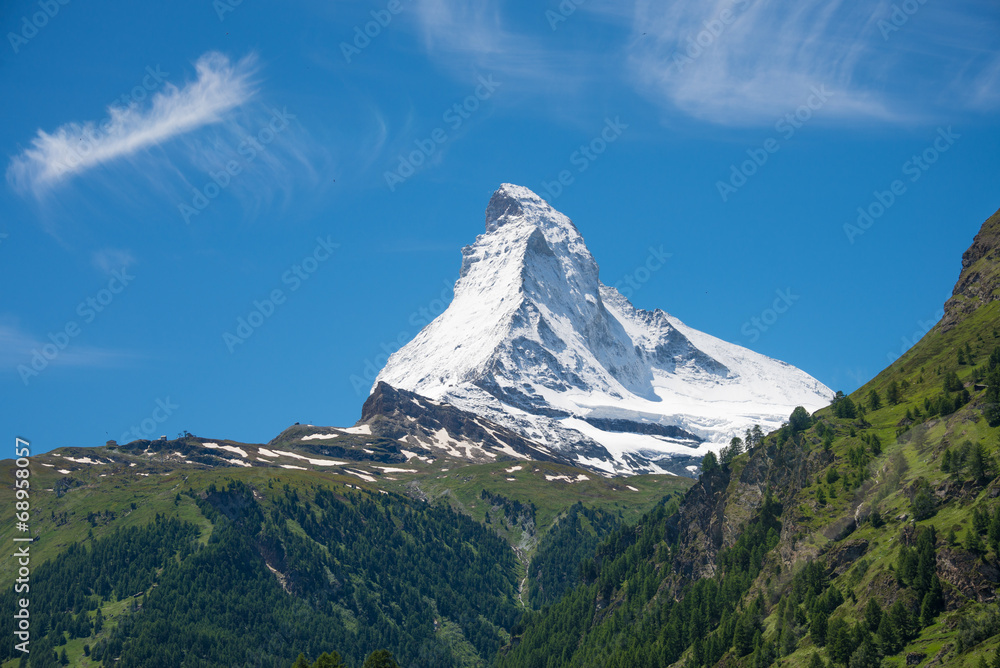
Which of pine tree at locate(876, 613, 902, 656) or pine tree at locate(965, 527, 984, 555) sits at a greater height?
pine tree at locate(965, 527, 984, 555)

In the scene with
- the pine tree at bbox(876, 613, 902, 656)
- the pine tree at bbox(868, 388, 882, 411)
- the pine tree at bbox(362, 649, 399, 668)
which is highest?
the pine tree at bbox(868, 388, 882, 411)

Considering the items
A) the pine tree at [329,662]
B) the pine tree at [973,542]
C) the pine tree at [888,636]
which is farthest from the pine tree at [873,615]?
the pine tree at [329,662]

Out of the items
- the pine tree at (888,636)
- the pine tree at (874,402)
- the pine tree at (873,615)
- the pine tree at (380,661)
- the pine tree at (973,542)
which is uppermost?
the pine tree at (874,402)

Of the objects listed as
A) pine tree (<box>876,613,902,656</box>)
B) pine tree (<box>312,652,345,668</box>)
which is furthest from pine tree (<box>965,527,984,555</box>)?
pine tree (<box>312,652,345,668</box>)

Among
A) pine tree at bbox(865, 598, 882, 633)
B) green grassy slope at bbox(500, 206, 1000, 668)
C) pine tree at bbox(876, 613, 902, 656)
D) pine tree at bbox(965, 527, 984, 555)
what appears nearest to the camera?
pine tree at bbox(876, 613, 902, 656)

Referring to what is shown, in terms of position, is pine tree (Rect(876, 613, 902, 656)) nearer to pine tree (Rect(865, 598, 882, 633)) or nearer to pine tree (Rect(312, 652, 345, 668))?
pine tree (Rect(865, 598, 882, 633))

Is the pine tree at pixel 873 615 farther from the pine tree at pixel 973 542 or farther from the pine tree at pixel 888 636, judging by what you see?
the pine tree at pixel 973 542

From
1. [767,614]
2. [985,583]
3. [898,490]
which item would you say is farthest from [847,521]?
[985,583]

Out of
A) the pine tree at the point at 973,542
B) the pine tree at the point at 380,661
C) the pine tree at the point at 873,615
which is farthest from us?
the pine tree at the point at 873,615

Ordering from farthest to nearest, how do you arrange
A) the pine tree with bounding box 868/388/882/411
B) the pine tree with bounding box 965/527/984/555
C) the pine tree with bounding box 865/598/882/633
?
the pine tree with bounding box 868/388/882/411 < the pine tree with bounding box 865/598/882/633 < the pine tree with bounding box 965/527/984/555

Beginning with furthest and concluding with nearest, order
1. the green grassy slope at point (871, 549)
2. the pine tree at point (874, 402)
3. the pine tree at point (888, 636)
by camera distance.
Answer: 1. the pine tree at point (874, 402)
2. the green grassy slope at point (871, 549)
3. the pine tree at point (888, 636)

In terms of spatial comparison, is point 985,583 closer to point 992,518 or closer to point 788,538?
point 992,518

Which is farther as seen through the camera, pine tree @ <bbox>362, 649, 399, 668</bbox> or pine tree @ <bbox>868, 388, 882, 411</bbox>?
pine tree @ <bbox>868, 388, 882, 411</bbox>

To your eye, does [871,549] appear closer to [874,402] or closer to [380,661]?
[874,402]
